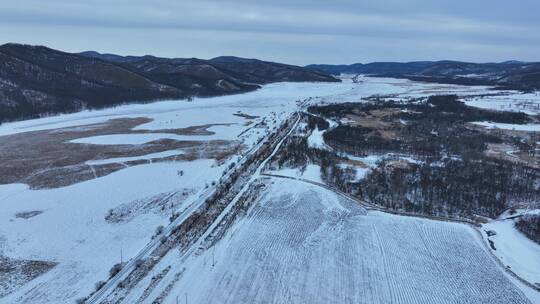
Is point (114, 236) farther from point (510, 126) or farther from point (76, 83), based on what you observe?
point (76, 83)

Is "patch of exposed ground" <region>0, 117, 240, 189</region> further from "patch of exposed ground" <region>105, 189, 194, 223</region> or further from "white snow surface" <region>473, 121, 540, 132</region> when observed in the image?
"white snow surface" <region>473, 121, 540, 132</region>

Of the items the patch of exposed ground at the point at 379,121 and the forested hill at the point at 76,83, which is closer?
the patch of exposed ground at the point at 379,121

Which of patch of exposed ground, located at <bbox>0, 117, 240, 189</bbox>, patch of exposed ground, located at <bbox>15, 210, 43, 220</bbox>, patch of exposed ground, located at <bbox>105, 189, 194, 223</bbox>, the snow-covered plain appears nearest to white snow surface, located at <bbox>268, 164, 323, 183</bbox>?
the snow-covered plain

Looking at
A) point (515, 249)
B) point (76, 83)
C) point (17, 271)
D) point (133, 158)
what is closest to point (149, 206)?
point (17, 271)

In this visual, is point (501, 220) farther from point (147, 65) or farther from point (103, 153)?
point (147, 65)

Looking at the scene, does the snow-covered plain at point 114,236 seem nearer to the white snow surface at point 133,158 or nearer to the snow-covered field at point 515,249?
the white snow surface at point 133,158

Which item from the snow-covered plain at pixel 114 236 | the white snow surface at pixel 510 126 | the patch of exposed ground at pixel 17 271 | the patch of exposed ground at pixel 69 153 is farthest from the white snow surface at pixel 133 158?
the white snow surface at pixel 510 126
